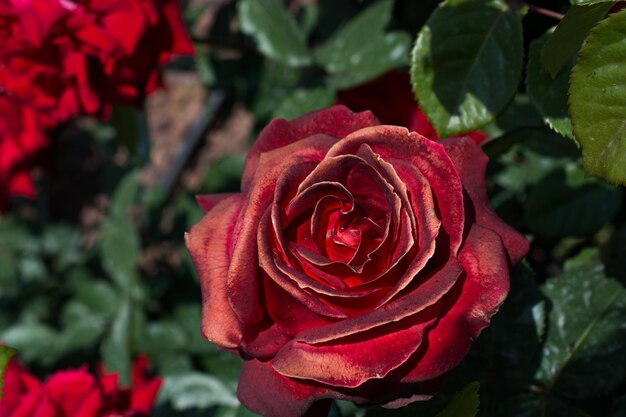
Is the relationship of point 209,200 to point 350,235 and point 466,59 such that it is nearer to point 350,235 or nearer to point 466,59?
point 350,235

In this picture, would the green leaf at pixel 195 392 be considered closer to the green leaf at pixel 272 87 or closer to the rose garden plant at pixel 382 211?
the rose garden plant at pixel 382 211

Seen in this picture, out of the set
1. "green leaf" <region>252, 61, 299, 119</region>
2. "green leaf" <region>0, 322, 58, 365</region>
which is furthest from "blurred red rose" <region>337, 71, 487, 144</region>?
"green leaf" <region>0, 322, 58, 365</region>

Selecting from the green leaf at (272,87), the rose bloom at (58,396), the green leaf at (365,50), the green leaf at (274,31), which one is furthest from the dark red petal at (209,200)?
the green leaf at (272,87)

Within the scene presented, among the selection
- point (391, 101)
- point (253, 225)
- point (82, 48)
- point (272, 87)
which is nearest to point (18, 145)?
point (82, 48)

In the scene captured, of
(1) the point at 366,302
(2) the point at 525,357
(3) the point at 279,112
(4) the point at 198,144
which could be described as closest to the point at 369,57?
(3) the point at 279,112

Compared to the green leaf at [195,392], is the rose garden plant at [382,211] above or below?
above

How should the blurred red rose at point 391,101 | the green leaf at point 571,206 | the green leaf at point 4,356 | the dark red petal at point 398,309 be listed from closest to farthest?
the dark red petal at point 398,309 → the green leaf at point 4,356 → the blurred red rose at point 391,101 → the green leaf at point 571,206

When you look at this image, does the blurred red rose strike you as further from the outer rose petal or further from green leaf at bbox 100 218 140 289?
green leaf at bbox 100 218 140 289
